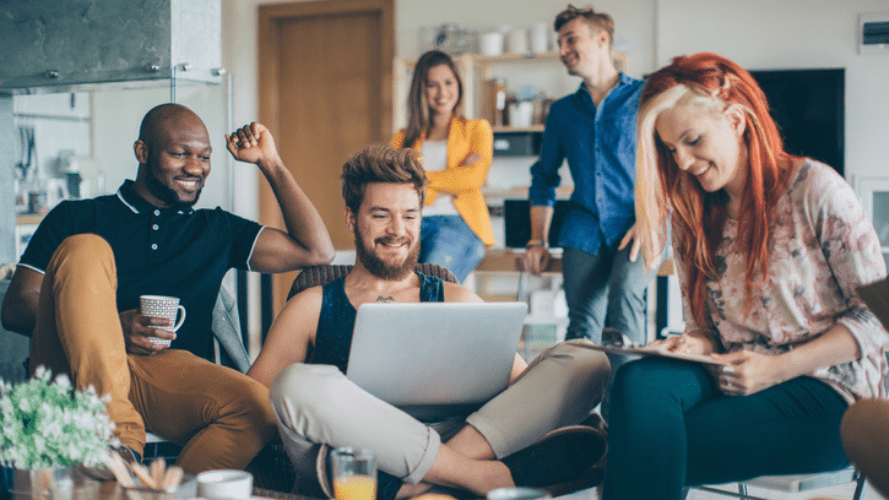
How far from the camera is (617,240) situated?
248cm

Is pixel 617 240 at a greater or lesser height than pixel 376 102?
lesser

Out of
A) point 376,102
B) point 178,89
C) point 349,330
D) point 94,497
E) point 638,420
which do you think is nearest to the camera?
point 94,497

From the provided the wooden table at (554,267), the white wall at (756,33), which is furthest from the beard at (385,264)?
the white wall at (756,33)

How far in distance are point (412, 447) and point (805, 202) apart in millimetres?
832

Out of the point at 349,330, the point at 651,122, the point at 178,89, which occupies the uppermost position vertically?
the point at 178,89

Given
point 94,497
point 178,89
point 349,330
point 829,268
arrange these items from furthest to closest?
1. point 178,89
2. point 349,330
3. point 829,268
4. point 94,497

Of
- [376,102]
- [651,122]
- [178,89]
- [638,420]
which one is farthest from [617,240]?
[376,102]

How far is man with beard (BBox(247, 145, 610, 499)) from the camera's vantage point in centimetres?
138

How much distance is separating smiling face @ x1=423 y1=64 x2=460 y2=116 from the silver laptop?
1.48 m

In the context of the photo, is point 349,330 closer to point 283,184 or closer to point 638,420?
point 283,184

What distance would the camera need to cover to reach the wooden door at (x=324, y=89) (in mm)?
5371

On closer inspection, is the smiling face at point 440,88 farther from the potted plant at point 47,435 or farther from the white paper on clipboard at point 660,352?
the potted plant at point 47,435

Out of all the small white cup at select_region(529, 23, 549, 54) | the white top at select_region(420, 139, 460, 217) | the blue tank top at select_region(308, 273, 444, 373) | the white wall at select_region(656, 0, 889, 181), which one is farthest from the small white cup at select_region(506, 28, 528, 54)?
the blue tank top at select_region(308, 273, 444, 373)

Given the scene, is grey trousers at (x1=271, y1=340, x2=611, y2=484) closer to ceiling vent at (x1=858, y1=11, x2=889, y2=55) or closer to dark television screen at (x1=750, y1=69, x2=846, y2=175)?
dark television screen at (x1=750, y1=69, x2=846, y2=175)
